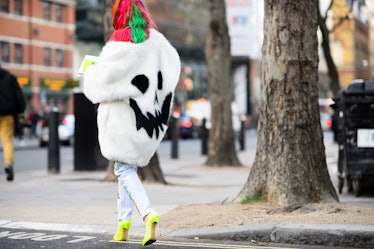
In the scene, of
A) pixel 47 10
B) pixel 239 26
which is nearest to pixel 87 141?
pixel 47 10

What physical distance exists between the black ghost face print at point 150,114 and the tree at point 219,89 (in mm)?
11359

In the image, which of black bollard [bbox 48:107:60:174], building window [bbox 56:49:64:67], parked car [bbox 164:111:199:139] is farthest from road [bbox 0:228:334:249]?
building window [bbox 56:49:64:67]

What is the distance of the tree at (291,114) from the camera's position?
754 cm

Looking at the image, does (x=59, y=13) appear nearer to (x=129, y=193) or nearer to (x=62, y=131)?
(x=62, y=131)

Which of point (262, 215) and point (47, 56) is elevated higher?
point (47, 56)

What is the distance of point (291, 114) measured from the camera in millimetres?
7613

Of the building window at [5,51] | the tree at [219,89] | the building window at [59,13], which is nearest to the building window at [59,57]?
the building window at [59,13]

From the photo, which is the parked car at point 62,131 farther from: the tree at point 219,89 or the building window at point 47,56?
the building window at point 47,56

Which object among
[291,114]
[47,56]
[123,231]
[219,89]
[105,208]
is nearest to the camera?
[123,231]

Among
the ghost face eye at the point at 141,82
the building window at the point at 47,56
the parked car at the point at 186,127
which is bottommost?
the parked car at the point at 186,127

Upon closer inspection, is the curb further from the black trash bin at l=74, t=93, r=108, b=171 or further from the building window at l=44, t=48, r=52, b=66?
the building window at l=44, t=48, r=52, b=66

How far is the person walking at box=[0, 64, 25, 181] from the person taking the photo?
37.2 feet

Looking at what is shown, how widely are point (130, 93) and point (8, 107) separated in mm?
6105

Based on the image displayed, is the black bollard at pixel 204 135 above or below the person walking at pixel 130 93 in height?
below
